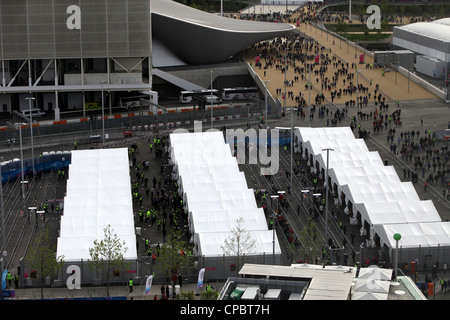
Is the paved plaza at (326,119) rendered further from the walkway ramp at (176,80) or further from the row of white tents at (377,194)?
the walkway ramp at (176,80)

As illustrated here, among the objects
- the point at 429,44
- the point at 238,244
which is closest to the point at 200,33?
the point at 429,44

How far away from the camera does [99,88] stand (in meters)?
89.2

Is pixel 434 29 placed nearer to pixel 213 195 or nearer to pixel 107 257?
pixel 213 195

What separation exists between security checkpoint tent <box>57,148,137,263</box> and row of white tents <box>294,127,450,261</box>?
12.9 m

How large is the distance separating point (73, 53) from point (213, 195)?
3400cm

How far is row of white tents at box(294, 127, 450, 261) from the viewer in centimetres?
5353

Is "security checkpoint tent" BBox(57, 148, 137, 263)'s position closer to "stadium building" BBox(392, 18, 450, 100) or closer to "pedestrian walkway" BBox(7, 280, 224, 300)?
"pedestrian walkway" BBox(7, 280, 224, 300)

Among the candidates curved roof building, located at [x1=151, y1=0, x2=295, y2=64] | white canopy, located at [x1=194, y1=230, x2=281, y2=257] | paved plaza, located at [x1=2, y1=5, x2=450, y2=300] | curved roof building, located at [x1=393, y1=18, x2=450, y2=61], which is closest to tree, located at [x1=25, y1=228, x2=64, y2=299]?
paved plaza, located at [x1=2, y1=5, x2=450, y2=300]

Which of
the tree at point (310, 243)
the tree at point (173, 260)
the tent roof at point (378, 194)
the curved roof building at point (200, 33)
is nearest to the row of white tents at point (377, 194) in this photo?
the tent roof at point (378, 194)

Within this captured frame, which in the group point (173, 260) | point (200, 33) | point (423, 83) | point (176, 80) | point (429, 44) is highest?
point (200, 33)

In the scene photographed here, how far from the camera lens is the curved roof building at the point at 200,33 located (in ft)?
346

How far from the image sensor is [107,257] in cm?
5078
